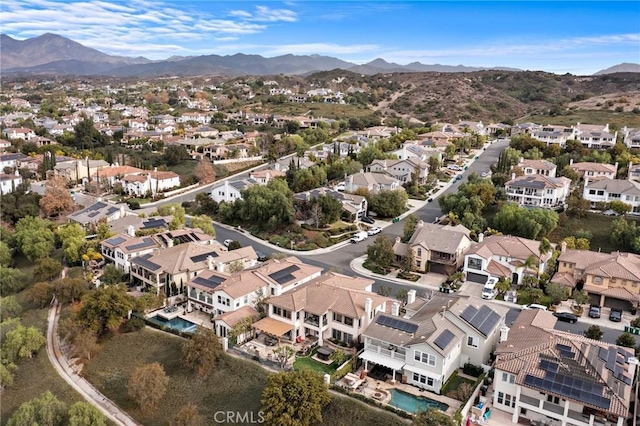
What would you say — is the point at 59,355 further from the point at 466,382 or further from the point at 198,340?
the point at 466,382

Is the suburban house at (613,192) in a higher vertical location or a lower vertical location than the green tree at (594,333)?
higher

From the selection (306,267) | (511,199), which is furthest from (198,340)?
(511,199)

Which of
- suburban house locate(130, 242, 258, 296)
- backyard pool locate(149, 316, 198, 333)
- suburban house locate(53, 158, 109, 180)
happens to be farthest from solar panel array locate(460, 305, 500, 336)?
suburban house locate(53, 158, 109, 180)

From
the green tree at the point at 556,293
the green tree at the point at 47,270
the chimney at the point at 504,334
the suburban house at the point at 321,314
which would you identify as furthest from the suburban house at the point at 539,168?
the green tree at the point at 47,270

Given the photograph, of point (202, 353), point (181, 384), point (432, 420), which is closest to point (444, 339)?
point (432, 420)

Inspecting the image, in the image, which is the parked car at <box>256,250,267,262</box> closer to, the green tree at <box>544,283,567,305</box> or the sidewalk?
the sidewalk

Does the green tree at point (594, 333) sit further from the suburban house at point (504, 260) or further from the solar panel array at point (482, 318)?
the suburban house at point (504, 260)
